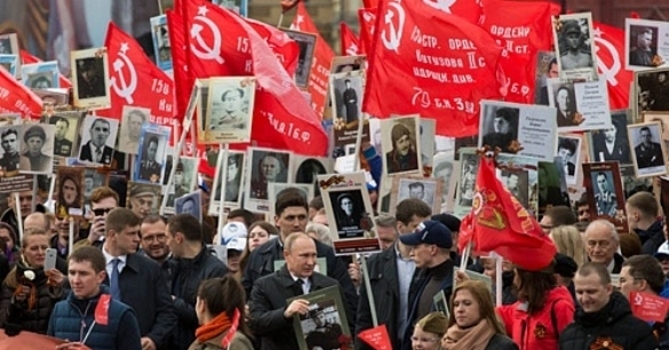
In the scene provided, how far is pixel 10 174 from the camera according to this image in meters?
21.5

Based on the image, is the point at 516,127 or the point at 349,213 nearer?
the point at 349,213

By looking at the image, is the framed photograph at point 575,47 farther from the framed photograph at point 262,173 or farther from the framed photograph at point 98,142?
the framed photograph at point 98,142

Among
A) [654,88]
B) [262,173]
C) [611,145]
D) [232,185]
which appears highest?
[654,88]

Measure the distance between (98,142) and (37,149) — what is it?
1116 mm

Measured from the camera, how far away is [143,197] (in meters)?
21.0

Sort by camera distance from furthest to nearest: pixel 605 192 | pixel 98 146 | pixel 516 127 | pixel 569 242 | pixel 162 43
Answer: pixel 162 43, pixel 98 146, pixel 605 192, pixel 516 127, pixel 569 242

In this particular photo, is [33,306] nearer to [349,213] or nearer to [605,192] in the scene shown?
[349,213]

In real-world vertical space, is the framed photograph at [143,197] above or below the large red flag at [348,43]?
below

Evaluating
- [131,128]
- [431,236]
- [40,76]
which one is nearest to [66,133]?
[131,128]

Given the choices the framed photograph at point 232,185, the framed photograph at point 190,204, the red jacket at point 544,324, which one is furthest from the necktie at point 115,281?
Answer: the framed photograph at point 232,185

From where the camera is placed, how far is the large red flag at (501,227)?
14.9m

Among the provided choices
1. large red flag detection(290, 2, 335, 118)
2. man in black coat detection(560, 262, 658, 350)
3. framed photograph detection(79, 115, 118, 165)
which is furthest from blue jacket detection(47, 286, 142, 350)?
large red flag detection(290, 2, 335, 118)

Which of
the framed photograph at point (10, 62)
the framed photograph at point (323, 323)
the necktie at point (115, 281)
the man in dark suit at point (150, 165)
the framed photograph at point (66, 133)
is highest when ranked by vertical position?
the framed photograph at point (10, 62)

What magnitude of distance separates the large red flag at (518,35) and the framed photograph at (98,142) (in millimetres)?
3504
